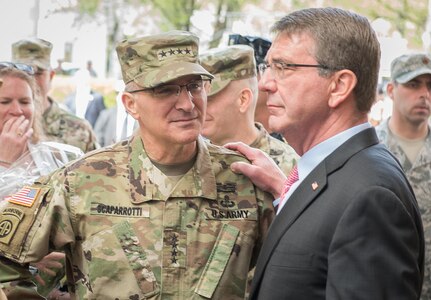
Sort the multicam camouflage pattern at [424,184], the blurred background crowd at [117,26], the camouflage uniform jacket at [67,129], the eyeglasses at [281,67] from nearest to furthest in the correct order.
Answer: the eyeglasses at [281,67]
the multicam camouflage pattern at [424,184]
the camouflage uniform jacket at [67,129]
the blurred background crowd at [117,26]

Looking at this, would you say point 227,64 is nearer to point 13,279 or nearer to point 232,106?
point 232,106

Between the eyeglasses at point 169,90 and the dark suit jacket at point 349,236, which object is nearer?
the dark suit jacket at point 349,236

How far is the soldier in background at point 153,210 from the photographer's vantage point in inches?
157

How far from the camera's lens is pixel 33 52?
889 centimetres

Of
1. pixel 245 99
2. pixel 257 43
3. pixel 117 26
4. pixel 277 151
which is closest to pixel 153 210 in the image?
pixel 277 151

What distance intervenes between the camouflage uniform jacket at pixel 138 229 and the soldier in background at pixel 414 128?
3.33 m

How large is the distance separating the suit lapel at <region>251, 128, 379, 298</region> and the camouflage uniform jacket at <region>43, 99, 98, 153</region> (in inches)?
174

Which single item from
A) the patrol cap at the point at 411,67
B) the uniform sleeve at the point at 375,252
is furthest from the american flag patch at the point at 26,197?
the patrol cap at the point at 411,67

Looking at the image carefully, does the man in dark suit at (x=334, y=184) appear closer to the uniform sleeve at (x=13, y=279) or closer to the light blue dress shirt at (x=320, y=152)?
the light blue dress shirt at (x=320, y=152)

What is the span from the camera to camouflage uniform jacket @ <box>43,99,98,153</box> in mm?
7828

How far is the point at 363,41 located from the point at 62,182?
1386mm

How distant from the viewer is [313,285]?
130 inches

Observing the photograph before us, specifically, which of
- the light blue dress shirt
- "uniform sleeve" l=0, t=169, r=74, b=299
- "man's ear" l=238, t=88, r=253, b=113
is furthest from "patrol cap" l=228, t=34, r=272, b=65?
the light blue dress shirt

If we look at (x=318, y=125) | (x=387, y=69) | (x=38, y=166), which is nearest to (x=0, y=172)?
(x=38, y=166)
